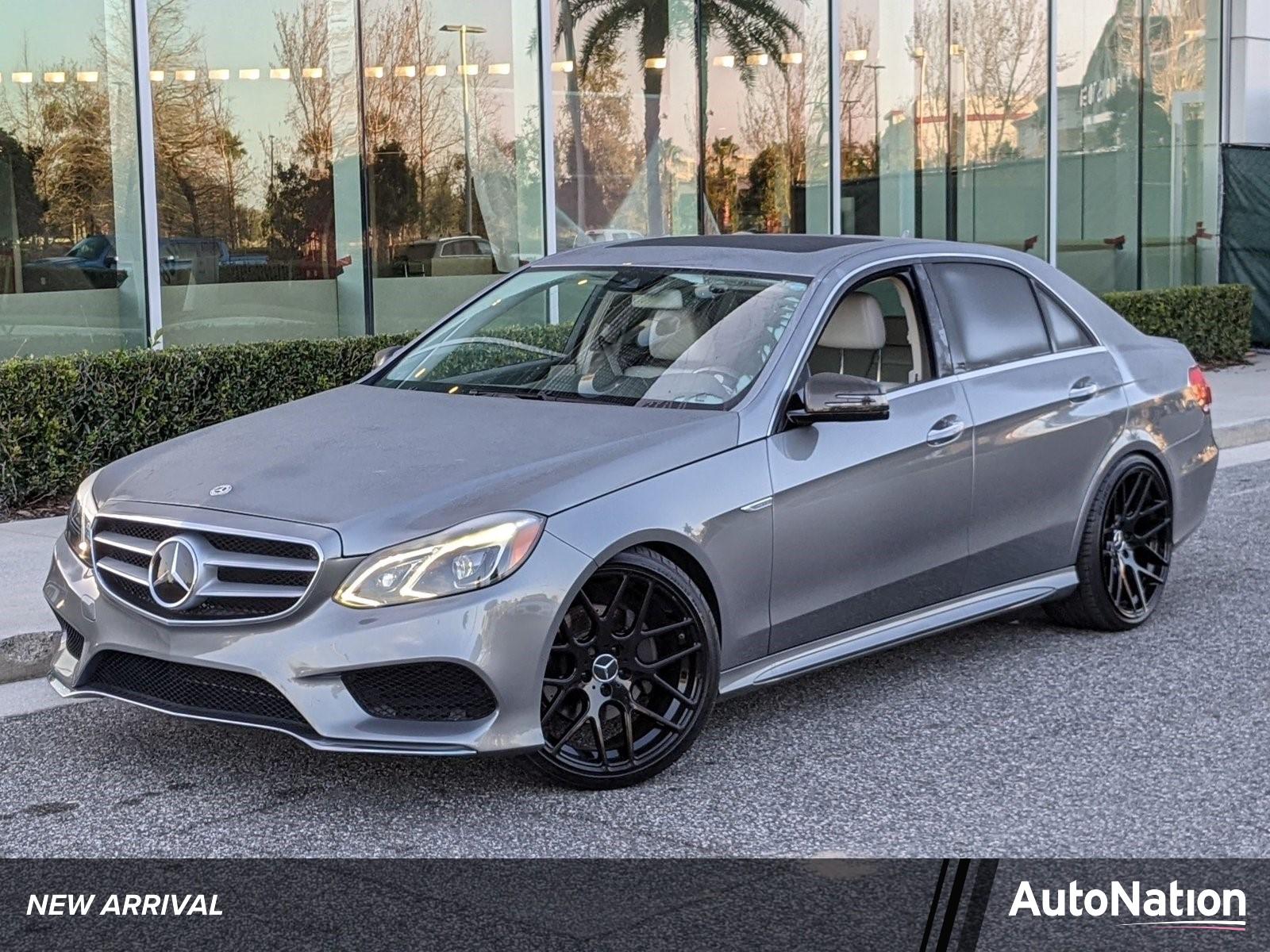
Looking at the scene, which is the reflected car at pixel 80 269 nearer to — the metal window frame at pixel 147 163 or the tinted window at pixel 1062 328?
the metal window frame at pixel 147 163

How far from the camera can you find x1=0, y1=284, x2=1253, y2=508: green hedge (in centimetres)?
994

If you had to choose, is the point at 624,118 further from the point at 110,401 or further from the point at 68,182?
the point at 110,401

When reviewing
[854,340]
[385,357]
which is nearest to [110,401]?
[385,357]

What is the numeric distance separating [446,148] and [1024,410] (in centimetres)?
869

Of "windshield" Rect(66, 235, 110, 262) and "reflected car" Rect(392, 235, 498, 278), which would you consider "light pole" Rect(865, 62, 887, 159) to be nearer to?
"reflected car" Rect(392, 235, 498, 278)

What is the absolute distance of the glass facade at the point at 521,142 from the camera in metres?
12.2

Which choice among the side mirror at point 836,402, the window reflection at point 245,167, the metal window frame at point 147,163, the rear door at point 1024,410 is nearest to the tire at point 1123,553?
the rear door at point 1024,410

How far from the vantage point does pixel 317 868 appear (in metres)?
4.47

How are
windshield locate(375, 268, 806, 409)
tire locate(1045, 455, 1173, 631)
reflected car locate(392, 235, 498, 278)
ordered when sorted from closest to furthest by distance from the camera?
windshield locate(375, 268, 806, 409) < tire locate(1045, 455, 1173, 631) < reflected car locate(392, 235, 498, 278)

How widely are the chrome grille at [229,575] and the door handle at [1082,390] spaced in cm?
337

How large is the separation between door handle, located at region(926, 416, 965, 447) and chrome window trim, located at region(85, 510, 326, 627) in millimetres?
2358

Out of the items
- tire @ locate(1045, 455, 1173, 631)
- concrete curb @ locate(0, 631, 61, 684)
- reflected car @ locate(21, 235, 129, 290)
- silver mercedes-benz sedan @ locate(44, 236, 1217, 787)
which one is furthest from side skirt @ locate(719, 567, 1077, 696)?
reflected car @ locate(21, 235, 129, 290)

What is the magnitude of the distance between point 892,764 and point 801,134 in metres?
12.4

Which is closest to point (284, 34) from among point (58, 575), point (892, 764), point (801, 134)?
point (801, 134)
